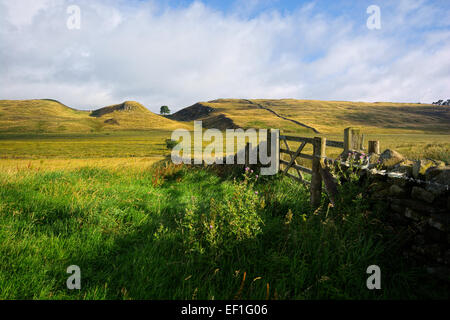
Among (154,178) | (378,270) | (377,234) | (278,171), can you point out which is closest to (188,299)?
(378,270)

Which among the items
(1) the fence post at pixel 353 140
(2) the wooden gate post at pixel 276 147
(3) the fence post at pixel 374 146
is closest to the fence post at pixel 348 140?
(1) the fence post at pixel 353 140

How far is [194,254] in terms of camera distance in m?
3.00

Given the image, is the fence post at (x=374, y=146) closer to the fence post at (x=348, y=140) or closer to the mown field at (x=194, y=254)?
the fence post at (x=348, y=140)

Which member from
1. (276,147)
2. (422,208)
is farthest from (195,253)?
(276,147)

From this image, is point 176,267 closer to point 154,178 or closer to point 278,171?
point 154,178

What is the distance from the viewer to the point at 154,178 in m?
6.88

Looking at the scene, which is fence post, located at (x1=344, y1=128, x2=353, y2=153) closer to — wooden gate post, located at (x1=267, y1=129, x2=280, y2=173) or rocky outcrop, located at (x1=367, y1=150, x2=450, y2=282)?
rocky outcrop, located at (x1=367, y1=150, x2=450, y2=282)

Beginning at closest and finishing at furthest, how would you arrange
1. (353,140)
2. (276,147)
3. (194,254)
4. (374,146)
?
1. (194,254)
2. (374,146)
3. (353,140)
4. (276,147)

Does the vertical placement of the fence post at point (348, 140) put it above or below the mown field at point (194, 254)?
above

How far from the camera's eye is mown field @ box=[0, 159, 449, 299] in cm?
241

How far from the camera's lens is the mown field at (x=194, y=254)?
241cm

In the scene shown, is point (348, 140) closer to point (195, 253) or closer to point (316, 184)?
point (316, 184)

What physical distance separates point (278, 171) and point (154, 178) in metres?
4.13

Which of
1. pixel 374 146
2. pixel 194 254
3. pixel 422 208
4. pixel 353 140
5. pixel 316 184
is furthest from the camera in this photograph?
pixel 353 140
